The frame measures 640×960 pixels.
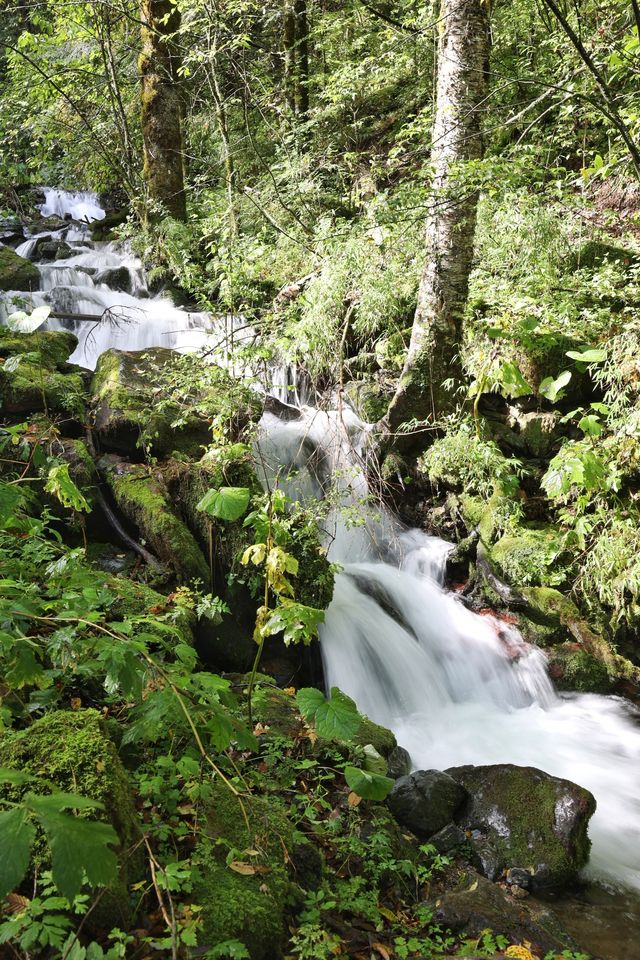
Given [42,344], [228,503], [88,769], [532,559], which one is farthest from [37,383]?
[532,559]

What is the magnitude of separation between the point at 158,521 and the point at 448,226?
14.2 feet

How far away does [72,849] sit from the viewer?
113 centimetres

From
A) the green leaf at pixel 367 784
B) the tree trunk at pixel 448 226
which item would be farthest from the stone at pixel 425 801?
the tree trunk at pixel 448 226

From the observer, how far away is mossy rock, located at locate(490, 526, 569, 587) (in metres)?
6.55

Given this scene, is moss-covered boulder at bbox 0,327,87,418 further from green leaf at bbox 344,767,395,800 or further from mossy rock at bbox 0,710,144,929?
green leaf at bbox 344,767,395,800

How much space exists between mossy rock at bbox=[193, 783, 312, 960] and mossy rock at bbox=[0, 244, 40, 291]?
8.69 m

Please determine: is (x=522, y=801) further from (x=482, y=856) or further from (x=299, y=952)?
(x=299, y=952)

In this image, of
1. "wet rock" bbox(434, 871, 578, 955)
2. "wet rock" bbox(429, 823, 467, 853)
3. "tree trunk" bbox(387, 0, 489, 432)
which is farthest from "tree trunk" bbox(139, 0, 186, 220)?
"wet rock" bbox(434, 871, 578, 955)

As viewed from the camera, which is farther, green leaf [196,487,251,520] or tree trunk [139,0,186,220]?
tree trunk [139,0,186,220]

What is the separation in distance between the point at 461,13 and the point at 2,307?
6103mm

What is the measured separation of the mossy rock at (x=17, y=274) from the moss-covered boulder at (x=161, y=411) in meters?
4.20

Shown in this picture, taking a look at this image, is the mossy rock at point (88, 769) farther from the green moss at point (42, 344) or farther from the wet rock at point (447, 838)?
the green moss at point (42, 344)

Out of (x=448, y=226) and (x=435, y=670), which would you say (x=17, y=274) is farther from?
(x=435, y=670)

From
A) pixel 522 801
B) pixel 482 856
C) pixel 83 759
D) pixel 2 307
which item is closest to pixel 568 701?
pixel 522 801
